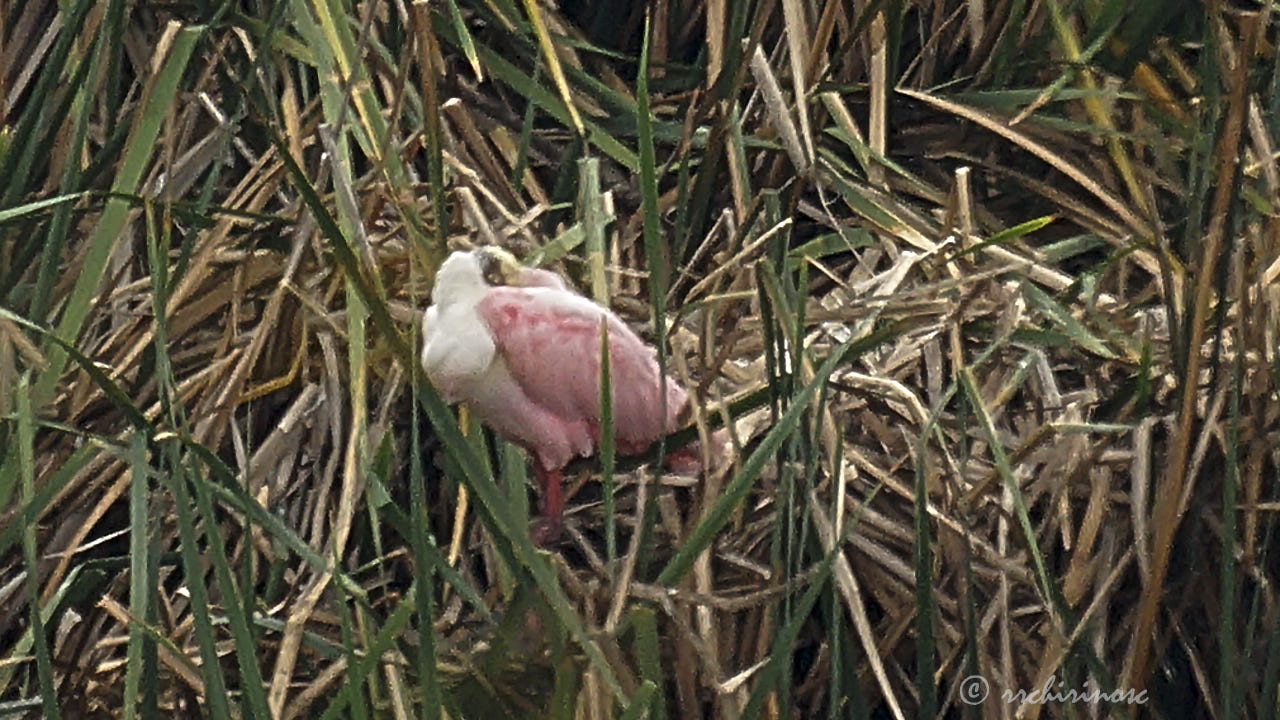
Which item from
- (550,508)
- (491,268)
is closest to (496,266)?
(491,268)

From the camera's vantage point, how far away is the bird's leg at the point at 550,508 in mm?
1323

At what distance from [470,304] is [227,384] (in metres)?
0.17

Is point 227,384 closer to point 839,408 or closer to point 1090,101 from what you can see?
point 839,408

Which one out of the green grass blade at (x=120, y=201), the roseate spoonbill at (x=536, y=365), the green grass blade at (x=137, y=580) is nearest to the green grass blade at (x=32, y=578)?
the green grass blade at (x=137, y=580)
